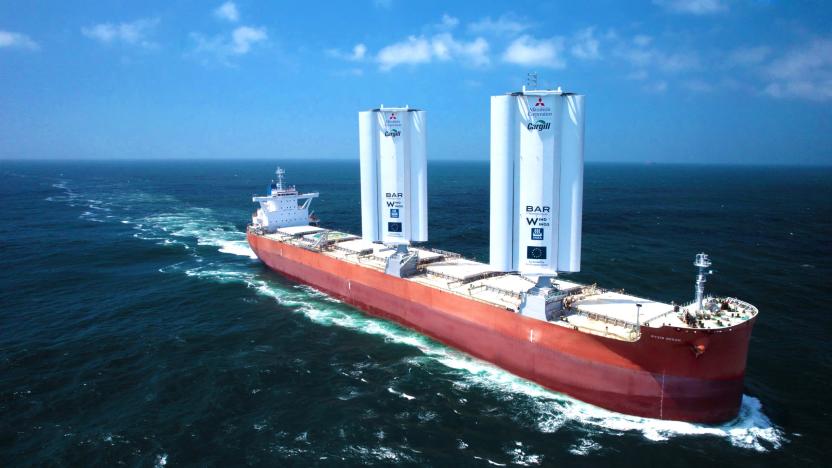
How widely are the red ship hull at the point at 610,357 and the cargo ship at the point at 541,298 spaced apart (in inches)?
2.1

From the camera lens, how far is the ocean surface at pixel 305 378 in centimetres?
1898

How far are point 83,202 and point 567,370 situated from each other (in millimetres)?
96196

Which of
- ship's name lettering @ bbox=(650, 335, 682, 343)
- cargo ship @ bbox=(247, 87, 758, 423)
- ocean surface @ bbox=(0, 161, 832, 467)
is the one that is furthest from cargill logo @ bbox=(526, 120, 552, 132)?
ocean surface @ bbox=(0, 161, 832, 467)

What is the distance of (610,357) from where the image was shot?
2147 centimetres

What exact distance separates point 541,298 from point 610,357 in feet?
13.1

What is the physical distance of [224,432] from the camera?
65.6ft

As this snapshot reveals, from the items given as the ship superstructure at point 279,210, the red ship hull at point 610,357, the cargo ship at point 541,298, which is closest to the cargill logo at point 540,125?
the cargo ship at point 541,298

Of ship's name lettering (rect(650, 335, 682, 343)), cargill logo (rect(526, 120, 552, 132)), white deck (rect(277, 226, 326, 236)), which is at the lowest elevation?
ship's name lettering (rect(650, 335, 682, 343))

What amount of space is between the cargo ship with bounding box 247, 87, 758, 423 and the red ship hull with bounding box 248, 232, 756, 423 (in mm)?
54

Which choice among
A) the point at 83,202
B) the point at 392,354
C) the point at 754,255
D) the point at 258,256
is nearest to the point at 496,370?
the point at 392,354

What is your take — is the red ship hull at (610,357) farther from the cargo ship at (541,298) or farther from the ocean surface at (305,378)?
the ocean surface at (305,378)

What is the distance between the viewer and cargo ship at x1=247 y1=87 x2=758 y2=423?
2047cm

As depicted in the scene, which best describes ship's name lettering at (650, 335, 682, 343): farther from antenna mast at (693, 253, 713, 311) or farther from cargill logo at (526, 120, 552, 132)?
cargill logo at (526, 120, 552, 132)

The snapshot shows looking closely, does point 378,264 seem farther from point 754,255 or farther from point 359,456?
point 754,255
